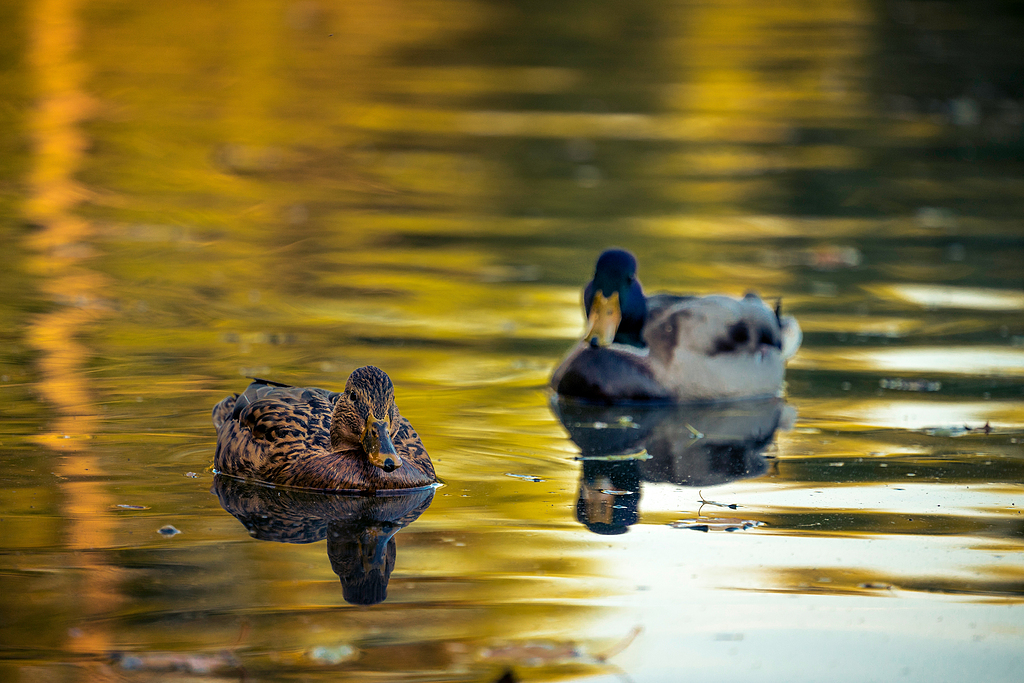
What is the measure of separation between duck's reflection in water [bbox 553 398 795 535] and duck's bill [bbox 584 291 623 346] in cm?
40

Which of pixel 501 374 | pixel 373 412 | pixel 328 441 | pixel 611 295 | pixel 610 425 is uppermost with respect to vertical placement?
pixel 611 295

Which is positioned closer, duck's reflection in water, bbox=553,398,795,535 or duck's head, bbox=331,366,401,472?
duck's head, bbox=331,366,401,472

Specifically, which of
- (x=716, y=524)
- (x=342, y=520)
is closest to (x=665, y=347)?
(x=716, y=524)

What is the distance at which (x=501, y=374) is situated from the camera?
9.36 meters

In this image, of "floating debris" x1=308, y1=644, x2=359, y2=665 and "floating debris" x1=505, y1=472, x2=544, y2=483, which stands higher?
"floating debris" x1=505, y1=472, x2=544, y2=483

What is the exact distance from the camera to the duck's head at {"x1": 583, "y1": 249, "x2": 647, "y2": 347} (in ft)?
29.9

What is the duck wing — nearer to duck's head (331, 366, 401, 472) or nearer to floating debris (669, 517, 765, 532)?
duck's head (331, 366, 401, 472)

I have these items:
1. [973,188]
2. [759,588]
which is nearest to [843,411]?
[759,588]

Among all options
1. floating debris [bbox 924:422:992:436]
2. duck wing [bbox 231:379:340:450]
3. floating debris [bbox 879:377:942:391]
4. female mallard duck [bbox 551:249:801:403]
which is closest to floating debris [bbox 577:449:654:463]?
female mallard duck [bbox 551:249:801:403]

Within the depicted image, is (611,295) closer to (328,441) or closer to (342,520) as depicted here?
(328,441)

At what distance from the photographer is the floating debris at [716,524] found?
21.6 ft

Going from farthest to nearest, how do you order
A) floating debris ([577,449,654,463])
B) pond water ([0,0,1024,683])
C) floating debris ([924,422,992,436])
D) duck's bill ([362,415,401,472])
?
floating debris ([924,422,992,436]) < floating debris ([577,449,654,463]) < duck's bill ([362,415,401,472]) < pond water ([0,0,1024,683])

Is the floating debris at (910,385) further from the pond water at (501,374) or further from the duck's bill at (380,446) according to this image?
the duck's bill at (380,446)

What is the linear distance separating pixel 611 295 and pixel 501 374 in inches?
32.0
